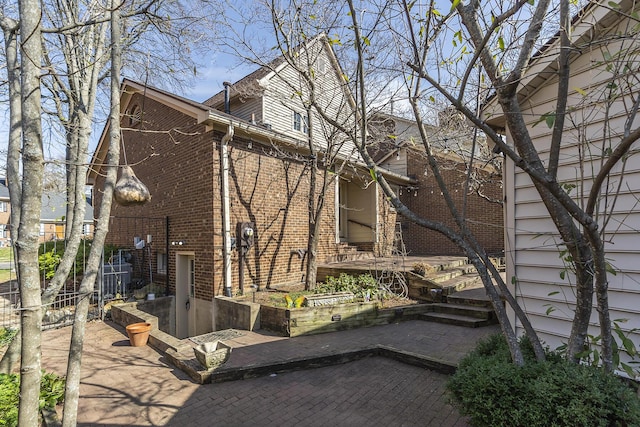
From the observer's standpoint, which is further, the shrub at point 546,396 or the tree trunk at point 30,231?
the shrub at point 546,396

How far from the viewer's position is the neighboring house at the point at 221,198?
7848 millimetres

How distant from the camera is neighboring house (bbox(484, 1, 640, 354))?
10.6 feet

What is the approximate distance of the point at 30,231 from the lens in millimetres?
2162

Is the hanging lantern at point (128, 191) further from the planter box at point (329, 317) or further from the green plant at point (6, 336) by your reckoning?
the green plant at point (6, 336)

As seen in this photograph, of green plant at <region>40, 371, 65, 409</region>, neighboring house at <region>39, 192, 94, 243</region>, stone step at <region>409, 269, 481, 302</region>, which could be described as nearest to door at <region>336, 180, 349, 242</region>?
stone step at <region>409, 269, 481, 302</region>

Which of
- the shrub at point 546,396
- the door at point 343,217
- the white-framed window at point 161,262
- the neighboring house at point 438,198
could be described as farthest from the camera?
the door at point 343,217

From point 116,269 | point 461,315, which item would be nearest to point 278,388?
point 461,315

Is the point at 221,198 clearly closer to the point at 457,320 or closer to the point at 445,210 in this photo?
the point at 457,320

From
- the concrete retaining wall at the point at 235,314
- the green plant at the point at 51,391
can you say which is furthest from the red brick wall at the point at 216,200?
the green plant at the point at 51,391

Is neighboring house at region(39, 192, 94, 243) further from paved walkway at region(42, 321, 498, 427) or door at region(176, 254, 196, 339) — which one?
door at region(176, 254, 196, 339)

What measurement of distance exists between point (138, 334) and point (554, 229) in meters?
6.60

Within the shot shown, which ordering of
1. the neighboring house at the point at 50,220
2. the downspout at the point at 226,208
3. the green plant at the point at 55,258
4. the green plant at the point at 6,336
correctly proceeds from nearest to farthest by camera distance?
the neighboring house at the point at 50,220 → the green plant at the point at 6,336 → the downspout at the point at 226,208 → the green plant at the point at 55,258

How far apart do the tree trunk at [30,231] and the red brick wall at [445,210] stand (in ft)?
37.1

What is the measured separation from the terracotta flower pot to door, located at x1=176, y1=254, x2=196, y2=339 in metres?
2.28
